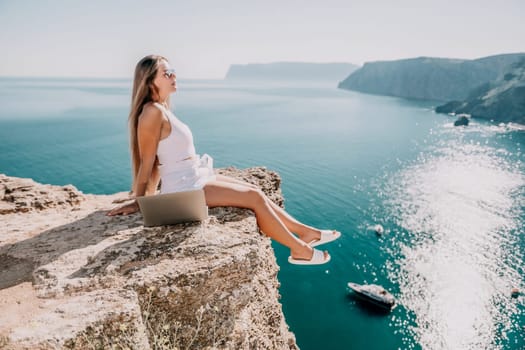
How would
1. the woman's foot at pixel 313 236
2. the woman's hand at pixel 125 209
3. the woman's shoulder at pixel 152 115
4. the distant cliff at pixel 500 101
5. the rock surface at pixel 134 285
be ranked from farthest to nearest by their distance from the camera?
the distant cliff at pixel 500 101
the woman's foot at pixel 313 236
the woman's hand at pixel 125 209
the woman's shoulder at pixel 152 115
the rock surface at pixel 134 285

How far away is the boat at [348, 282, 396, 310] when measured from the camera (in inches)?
1095

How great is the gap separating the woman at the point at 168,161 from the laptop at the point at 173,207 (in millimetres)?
343

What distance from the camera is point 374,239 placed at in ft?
Result: 124

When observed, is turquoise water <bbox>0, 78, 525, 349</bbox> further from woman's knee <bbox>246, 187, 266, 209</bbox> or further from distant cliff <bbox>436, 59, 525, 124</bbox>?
woman's knee <bbox>246, 187, 266, 209</bbox>

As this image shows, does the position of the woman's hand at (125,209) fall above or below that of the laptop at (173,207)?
below

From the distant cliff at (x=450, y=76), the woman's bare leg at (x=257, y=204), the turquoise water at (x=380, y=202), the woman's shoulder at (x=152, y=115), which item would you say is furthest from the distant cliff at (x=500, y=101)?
the woman's shoulder at (x=152, y=115)

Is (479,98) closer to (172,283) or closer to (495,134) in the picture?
(495,134)

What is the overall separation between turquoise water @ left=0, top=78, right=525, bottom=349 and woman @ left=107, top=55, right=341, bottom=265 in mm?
22596

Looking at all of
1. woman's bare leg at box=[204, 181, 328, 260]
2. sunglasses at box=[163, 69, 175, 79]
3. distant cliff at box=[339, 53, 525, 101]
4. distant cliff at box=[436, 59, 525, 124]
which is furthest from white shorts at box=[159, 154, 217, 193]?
distant cliff at box=[339, 53, 525, 101]

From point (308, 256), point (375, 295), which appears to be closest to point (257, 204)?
point (308, 256)

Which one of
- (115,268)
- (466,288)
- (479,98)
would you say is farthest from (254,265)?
(479,98)

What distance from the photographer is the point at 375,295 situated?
28.2 m

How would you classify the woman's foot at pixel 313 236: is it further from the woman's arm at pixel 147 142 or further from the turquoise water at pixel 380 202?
the turquoise water at pixel 380 202

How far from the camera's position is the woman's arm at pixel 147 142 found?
204 inches
